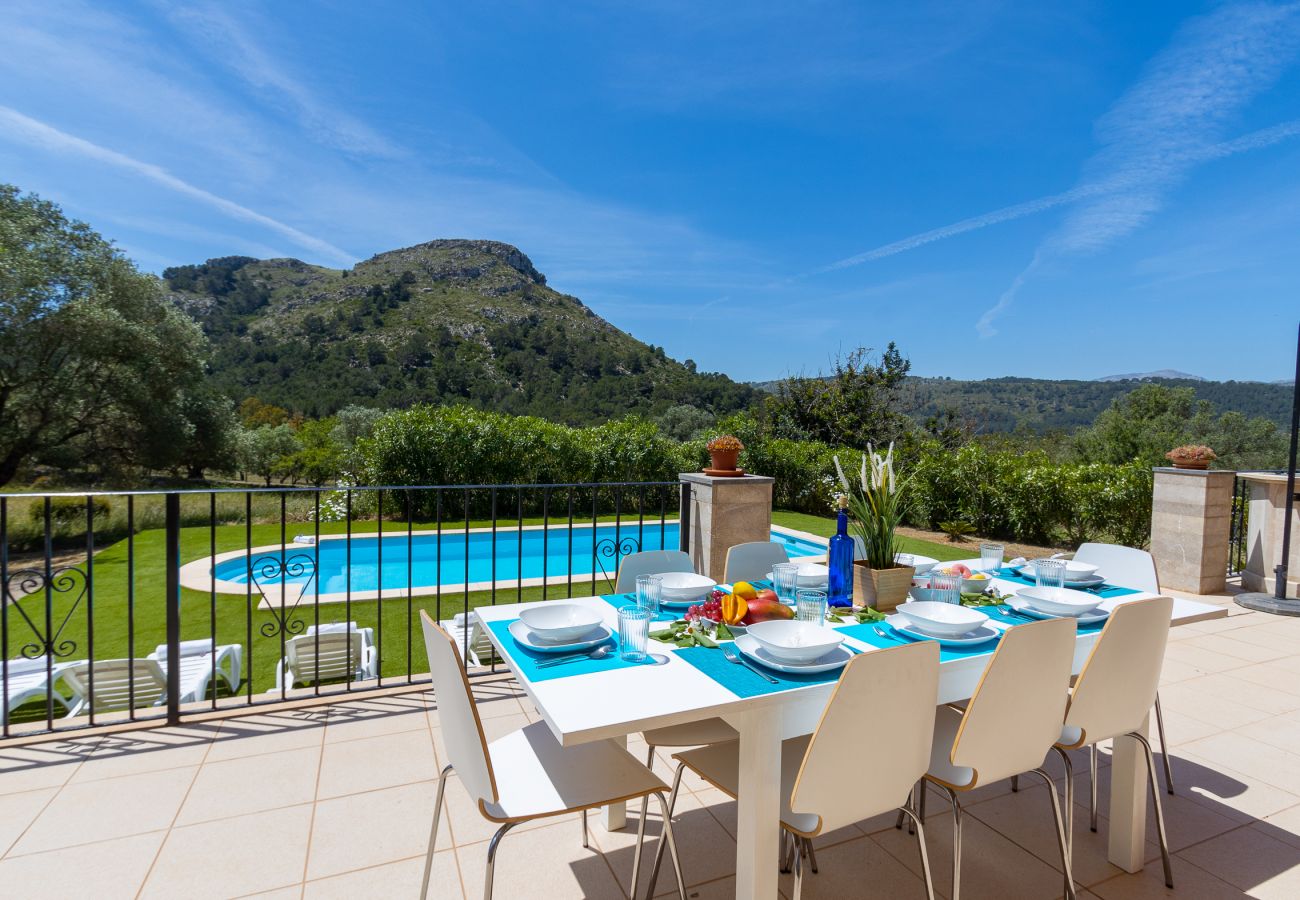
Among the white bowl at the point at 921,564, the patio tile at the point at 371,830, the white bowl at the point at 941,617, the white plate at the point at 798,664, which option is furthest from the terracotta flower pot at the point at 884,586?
the patio tile at the point at 371,830

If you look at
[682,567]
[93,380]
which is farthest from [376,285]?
A: [682,567]

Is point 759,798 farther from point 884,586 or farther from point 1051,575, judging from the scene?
point 1051,575

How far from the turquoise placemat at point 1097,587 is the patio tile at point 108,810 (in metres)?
2.94

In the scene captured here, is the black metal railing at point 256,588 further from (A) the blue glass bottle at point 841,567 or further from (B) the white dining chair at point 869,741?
(B) the white dining chair at point 869,741

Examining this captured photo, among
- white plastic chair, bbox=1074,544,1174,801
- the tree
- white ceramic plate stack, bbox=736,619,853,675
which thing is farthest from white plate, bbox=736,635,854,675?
the tree

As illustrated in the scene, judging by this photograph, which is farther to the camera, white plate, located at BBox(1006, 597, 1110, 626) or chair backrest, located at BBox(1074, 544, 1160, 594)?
chair backrest, located at BBox(1074, 544, 1160, 594)

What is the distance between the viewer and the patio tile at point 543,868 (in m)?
1.68

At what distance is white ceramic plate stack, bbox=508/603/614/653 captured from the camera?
1.50 meters

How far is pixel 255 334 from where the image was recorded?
26203 millimetres

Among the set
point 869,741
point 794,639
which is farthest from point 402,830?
point 869,741

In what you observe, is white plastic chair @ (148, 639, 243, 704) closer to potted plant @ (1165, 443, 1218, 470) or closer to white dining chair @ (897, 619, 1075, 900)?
white dining chair @ (897, 619, 1075, 900)

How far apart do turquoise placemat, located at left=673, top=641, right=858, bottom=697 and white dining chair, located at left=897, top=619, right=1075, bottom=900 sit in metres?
0.31

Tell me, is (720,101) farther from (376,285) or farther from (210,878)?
(376,285)

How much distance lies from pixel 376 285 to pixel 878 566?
108 feet
